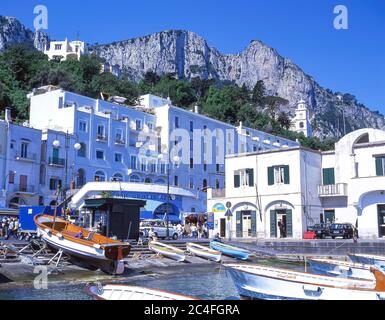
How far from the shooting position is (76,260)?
22094 millimetres

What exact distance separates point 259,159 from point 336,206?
7.54 meters

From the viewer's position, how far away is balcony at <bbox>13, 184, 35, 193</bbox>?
46500 millimetres

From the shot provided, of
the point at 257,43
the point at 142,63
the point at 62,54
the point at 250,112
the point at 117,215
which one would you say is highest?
the point at 257,43

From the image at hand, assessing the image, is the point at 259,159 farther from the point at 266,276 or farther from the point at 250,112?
the point at 250,112

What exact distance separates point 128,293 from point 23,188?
3997 cm

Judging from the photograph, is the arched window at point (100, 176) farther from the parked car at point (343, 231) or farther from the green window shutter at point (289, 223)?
the parked car at point (343, 231)

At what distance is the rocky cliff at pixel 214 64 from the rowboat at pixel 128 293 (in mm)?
151110

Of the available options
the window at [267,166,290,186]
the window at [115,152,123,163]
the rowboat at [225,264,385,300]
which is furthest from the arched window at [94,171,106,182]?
the rowboat at [225,264,385,300]

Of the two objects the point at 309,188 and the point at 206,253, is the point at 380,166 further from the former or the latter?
the point at 206,253

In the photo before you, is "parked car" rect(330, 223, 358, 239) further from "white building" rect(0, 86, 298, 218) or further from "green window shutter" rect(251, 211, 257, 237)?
"white building" rect(0, 86, 298, 218)

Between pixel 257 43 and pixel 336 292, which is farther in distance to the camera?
pixel 257 43

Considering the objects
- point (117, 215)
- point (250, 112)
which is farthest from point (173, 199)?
point (250, 112)

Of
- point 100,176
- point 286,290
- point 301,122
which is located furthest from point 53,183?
point 301,122

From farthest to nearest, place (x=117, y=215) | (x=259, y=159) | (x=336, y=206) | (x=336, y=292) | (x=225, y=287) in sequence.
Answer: (x=259, y=159)
(x=336, y=206)
(x=117, y=215)
(x=225, y=287)
(x=336, y=292)
